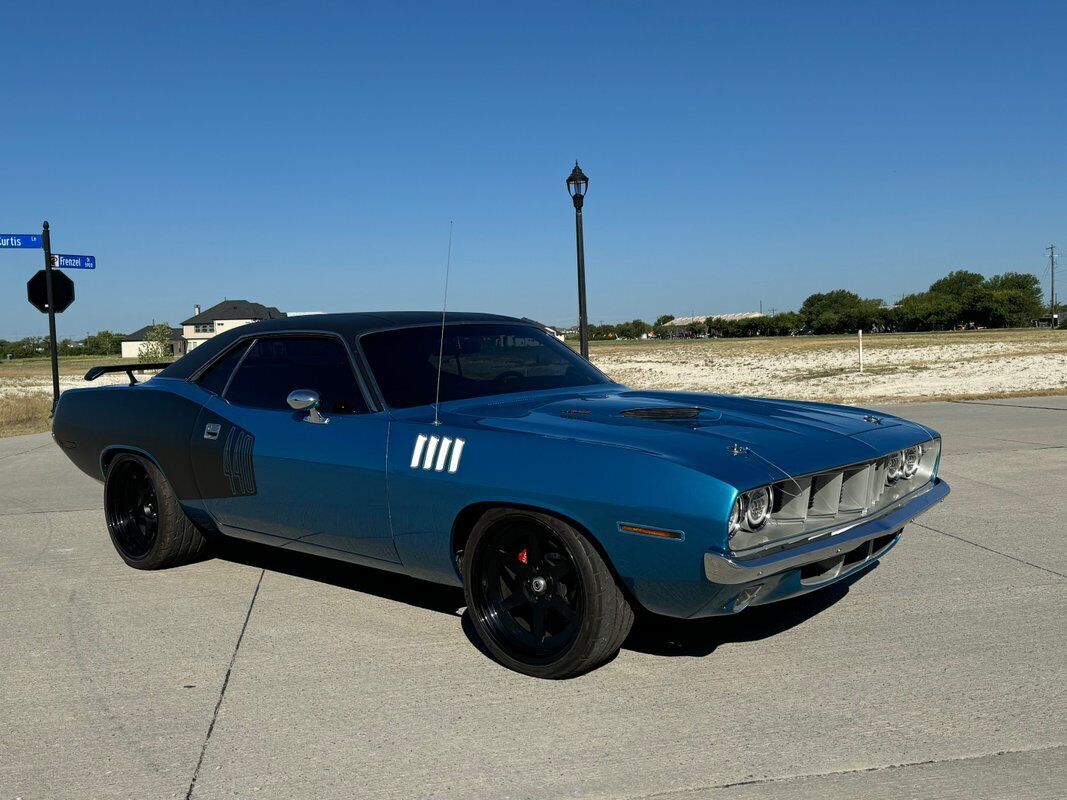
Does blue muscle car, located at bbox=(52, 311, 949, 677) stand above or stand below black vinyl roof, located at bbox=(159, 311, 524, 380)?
below

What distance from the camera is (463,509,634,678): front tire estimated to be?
3408 mm

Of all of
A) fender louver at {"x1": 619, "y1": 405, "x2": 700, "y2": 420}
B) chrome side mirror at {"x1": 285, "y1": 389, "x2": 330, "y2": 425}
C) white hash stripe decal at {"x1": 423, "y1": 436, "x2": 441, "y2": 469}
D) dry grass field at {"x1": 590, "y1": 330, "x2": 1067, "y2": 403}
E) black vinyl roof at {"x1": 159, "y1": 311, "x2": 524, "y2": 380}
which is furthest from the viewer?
dry grass field at {"x1": 590, "y1": 330, "x2": 1067, "y2": 403}

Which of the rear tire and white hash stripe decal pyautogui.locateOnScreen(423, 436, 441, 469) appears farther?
the rear tire

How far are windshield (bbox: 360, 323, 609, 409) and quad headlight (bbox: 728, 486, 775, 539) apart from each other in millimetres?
1565

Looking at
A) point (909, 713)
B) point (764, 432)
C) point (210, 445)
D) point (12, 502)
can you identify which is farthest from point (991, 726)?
point (12, 502)

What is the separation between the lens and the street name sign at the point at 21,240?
14555mm

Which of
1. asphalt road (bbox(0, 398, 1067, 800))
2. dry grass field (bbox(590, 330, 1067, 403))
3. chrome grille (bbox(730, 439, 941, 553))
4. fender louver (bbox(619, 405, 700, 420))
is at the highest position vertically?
fender louver (bbox(619, 405, 700, 420))

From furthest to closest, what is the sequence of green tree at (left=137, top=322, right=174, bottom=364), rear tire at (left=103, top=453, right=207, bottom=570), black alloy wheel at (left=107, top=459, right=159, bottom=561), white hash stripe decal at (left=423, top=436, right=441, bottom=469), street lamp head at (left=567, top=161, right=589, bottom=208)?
green tree at (left=137, top=322, right=174, bottom=364), street lamp head at (left=567, top=161, right=589, bottom=208), black alloy wheel at (left=107, top=459, right=159, bottom=561), rear tire at (left=103, top=453, right=207, bottom=570), white hash stripe decal at (left=423, top=436, right=441, bottom=469)

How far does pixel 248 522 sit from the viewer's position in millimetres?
4711

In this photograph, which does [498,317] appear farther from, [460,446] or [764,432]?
[764,432]

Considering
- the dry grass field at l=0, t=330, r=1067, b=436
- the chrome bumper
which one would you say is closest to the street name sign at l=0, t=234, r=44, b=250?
the dry grass field at l=0, t=330, r=1067, b=436

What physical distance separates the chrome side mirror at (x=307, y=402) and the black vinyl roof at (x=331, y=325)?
14.6 inches

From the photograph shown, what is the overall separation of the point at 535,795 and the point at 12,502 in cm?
655

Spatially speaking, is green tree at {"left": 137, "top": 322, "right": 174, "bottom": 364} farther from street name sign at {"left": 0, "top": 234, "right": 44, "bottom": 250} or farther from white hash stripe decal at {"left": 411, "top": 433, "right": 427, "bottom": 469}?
white hash stripe decal at {"left": 411, "top": 433, "right": 427, "bottom": 469}
